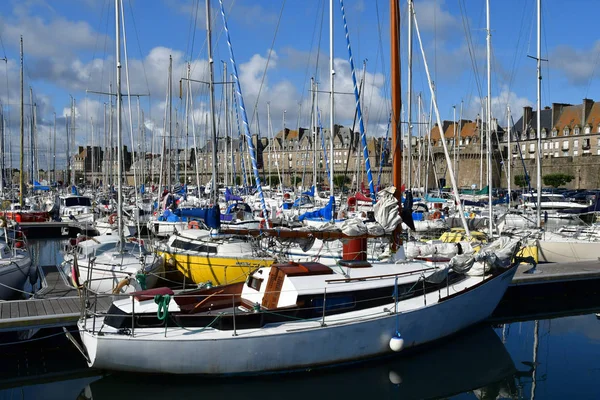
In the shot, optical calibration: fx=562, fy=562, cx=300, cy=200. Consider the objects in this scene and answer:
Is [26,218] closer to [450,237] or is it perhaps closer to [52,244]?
[52,244]

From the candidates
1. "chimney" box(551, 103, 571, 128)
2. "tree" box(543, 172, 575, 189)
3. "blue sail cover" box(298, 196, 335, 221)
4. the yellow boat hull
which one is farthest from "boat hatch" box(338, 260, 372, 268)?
"chimney" box(551, 103, 571, 128)

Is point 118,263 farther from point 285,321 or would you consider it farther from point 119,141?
point 285,321

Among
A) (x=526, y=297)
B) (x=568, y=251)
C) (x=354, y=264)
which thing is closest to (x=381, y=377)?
Answer: (x=354, y=264)

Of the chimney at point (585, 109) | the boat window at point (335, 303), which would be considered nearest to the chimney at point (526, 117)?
the chimney at point (585, 109)

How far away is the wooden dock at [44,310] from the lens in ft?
39.4

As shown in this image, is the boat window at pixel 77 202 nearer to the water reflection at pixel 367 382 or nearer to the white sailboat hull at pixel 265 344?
the water reflection at pixel 367 382

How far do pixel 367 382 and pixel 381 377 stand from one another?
41 centimetres

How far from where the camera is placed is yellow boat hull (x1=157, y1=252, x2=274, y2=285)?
16547mm

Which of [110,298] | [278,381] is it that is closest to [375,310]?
[278,381]

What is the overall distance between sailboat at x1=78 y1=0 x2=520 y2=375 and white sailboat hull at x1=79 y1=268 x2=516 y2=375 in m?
0.02

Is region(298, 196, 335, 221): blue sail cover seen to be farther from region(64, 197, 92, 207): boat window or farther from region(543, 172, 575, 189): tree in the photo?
region(543, 172, 575, 189): tree

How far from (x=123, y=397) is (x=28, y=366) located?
298 cm

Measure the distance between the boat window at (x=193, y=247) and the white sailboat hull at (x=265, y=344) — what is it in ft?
21.6

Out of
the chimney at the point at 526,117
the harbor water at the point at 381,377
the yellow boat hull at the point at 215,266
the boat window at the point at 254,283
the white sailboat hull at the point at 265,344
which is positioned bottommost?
the harbor water at the point at 381,377
